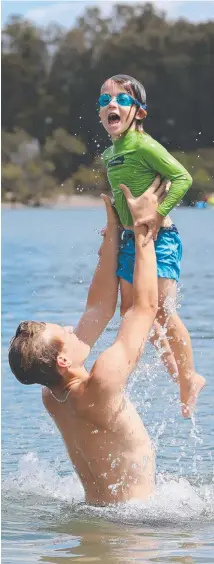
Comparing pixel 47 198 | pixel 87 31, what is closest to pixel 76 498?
pixel 47 198

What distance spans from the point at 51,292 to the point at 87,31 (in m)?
59.6

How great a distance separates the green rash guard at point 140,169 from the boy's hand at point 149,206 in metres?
0.03

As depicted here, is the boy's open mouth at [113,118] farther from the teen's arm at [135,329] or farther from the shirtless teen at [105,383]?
the teen's arm at [135,329]

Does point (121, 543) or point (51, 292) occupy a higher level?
point (121, 543)

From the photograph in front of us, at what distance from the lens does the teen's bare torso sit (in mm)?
5664

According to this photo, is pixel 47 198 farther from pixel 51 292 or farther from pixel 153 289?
pixel 153 289

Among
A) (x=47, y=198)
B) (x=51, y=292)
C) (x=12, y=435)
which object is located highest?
(x=12, y=435)

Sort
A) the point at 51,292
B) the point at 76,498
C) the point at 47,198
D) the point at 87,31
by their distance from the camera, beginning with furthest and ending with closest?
the point at 87,31 < the point at 47,198 < the point at 51,292 < the point at 76,498

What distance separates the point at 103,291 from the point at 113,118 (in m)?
0.82

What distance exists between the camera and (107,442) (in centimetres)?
578

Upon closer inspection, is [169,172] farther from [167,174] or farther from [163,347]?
[163,347]

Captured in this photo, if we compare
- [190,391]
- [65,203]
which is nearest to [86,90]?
[65,203]

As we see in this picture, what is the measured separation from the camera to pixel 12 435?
8406 millimetres

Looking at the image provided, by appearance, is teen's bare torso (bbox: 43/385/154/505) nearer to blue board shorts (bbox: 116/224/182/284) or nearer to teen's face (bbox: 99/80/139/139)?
blue board shorts (bbox: 116/224/182/284)
